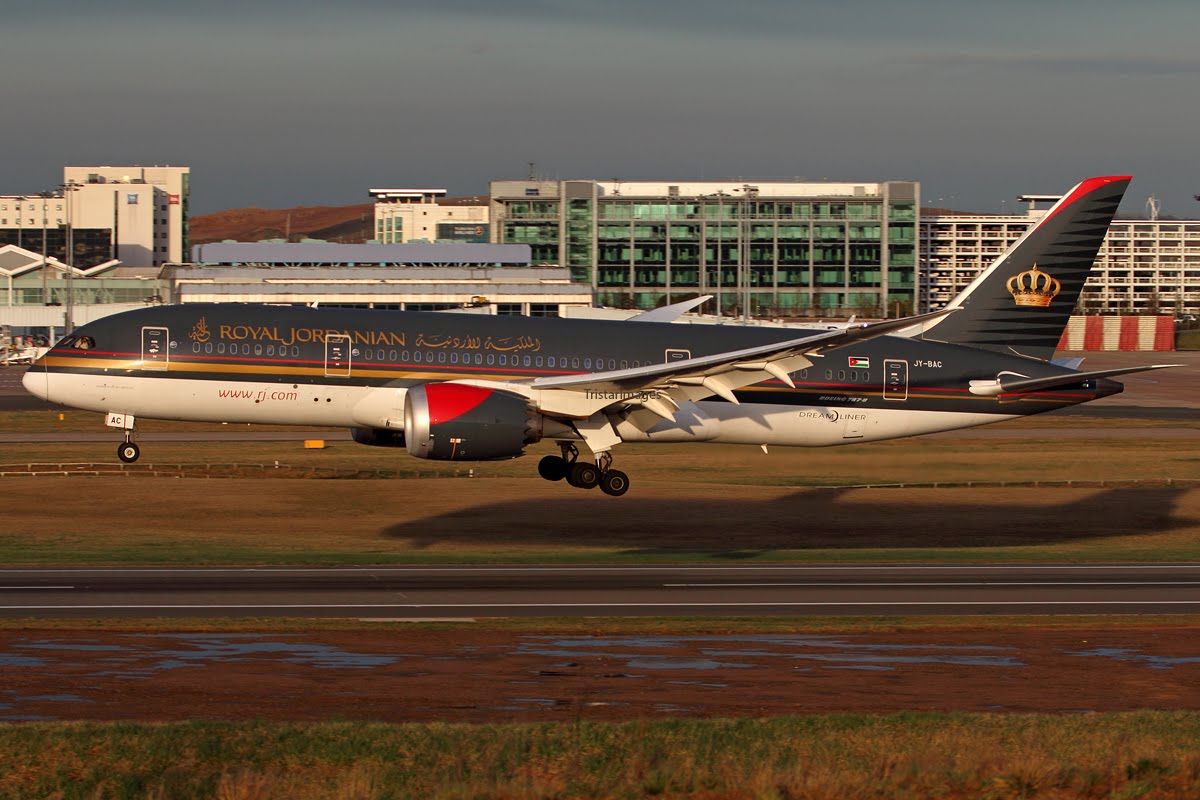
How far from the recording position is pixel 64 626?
95.7 feet

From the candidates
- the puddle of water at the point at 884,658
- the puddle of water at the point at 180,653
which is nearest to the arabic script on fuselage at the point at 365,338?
the puddle of water at the point at 180,653

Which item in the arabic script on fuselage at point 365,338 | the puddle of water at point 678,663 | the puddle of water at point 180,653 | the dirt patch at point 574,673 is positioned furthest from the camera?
the arabic script on fuselage at point 365,338

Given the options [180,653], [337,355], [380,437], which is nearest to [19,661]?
[180,653]

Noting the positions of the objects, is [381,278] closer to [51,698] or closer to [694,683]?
[694,683]

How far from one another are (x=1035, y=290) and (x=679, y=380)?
13.9m

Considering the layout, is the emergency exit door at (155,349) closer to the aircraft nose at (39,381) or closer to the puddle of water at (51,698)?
the aircraft nose at (39,381)

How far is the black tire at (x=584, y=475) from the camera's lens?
1670 inches

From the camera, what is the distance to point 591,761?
63.3 ft

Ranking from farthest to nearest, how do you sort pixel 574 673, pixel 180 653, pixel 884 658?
1. pixel 884 658
2. pixel 180 653
3. pixel 574 673

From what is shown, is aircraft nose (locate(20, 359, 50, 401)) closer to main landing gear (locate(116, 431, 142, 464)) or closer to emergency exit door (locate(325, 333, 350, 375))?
main landing gear (locate(116, 431, 142, 464))

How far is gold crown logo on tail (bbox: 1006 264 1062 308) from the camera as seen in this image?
47219 millimetres

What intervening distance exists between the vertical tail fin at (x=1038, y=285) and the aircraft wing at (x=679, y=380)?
232 inches

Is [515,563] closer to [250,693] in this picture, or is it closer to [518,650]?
[518,650]

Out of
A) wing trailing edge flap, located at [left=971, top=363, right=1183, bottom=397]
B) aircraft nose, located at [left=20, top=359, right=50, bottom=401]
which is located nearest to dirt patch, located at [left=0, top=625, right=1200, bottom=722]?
wing trailing edge flap, located at [left=971, top=363, right=1183, bottom=397]
